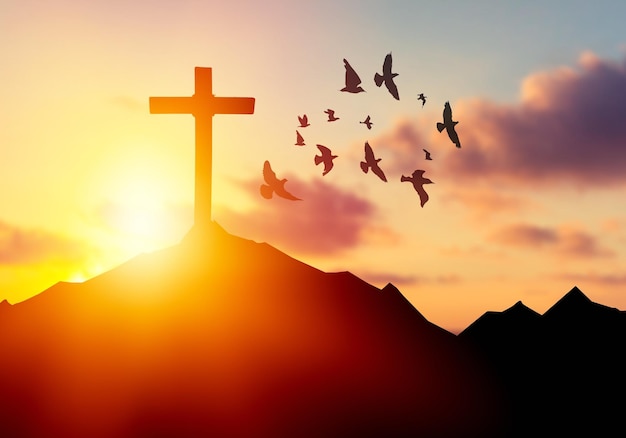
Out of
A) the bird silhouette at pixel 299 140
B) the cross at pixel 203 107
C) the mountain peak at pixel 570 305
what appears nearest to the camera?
the bird silhouette at pixel 299 140

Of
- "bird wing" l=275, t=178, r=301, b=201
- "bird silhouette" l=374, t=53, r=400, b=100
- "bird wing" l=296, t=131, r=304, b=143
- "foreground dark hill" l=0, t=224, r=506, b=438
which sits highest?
"bird silhouette" l=374, t=53, r=400, b=100

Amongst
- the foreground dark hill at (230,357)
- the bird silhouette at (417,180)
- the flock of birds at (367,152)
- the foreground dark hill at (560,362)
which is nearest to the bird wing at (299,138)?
the flock of birds at (367,152)

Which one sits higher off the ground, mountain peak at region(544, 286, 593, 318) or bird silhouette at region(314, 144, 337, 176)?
bird silhouette at region(314, 144, 337, 176)

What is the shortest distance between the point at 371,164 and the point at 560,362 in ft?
33.2

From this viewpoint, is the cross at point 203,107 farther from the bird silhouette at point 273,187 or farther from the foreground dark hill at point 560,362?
A: the foreground dark hill at point 560,362

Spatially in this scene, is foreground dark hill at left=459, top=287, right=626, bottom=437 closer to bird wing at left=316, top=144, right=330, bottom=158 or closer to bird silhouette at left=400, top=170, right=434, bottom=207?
bird silhouette at left=400, top=170, right=434, bottom=207

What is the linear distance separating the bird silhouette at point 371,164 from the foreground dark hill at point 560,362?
763 cm

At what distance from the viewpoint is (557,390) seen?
2714 centimetres

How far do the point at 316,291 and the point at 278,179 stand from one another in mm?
5414

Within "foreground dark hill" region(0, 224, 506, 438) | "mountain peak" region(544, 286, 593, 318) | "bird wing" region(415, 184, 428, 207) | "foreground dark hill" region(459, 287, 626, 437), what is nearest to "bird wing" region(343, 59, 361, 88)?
"bird wing" region(415, 184, 428, 207)

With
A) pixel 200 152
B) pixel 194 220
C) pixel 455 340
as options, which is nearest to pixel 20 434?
pixel 194 220

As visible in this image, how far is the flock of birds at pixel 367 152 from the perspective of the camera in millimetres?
21578

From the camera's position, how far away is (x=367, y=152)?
871 inches

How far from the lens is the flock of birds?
21.6 meters
